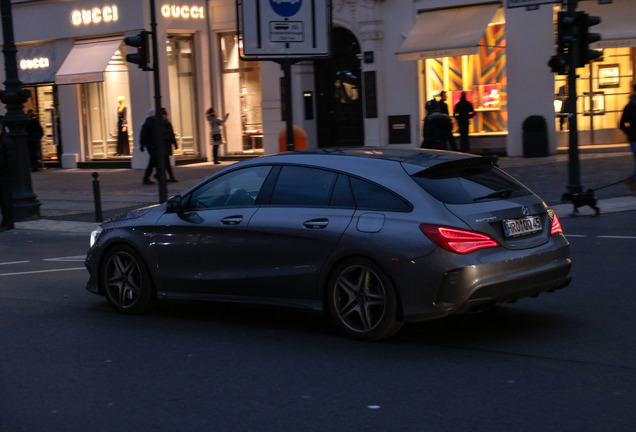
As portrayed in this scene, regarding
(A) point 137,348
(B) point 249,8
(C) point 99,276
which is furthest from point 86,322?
(B) point 249,8

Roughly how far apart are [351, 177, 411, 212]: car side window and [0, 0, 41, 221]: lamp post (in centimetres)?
1273

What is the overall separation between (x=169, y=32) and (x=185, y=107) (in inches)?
96.8

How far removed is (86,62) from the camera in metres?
30.1

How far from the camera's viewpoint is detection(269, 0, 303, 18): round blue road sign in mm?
15133

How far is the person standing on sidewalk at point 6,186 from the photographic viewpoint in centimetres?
1652

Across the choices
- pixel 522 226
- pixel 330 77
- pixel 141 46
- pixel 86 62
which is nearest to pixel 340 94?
pixel 330 77

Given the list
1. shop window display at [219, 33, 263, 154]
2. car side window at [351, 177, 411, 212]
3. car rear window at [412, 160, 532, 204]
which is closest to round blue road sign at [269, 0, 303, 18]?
car rear window at [412, 160, 532, 204]

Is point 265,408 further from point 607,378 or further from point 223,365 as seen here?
point 607,378

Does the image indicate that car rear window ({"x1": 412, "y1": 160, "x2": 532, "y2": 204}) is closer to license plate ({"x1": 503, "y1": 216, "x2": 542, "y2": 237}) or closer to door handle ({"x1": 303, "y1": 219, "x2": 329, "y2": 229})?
license plate ({"x1": 503, "y1": 216, "x2": 542, "y2": 237})

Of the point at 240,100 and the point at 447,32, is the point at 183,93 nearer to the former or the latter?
the point at 240,100

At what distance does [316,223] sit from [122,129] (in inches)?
962

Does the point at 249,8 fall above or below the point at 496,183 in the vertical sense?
above

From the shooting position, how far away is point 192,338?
7.52m

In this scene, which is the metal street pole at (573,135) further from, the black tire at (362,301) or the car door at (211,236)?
the black tire at (362,301)
